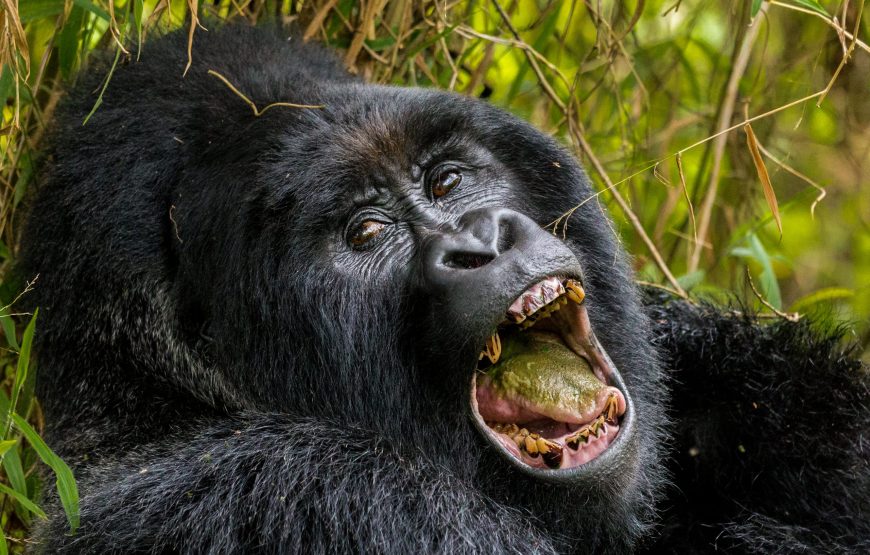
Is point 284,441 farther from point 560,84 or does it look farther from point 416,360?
point 560,84

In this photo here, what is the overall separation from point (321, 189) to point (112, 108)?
0.79 meters

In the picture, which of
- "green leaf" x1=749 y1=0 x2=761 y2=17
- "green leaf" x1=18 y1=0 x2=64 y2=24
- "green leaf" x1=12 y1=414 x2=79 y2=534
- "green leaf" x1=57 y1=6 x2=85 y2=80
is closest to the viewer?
"green leaf" x1=12 y1=414 x2=79 y2=534

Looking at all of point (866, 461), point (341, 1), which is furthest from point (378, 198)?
point (866, 461)

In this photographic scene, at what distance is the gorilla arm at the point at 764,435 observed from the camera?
346cm

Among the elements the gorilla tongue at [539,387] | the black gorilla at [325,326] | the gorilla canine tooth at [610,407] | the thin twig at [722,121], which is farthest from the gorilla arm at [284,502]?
the thin twig at [722,121]

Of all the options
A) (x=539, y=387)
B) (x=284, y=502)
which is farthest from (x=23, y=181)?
(x=539, y=387)

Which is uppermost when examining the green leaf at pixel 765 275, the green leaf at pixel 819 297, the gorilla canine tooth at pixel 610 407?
the gorilla canine tooth at pixel 610 407

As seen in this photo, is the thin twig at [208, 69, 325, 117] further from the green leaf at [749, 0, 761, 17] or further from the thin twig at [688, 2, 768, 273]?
the thin twig at [688, 2, 768, 273]

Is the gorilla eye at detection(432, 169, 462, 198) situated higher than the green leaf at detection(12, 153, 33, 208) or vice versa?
the gorilla eye at detection(432, 169, 462, 198)

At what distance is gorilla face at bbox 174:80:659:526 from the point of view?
9.51ft

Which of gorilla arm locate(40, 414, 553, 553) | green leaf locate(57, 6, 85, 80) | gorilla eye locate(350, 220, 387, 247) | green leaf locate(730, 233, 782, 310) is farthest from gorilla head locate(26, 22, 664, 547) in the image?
green leaf locate(730, 233, 782, 310)

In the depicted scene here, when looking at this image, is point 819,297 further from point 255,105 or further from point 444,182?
point 255,105

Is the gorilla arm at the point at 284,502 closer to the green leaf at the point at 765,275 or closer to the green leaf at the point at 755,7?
the green leaf at the point at 755,7

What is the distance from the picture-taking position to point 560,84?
5.68 meters
